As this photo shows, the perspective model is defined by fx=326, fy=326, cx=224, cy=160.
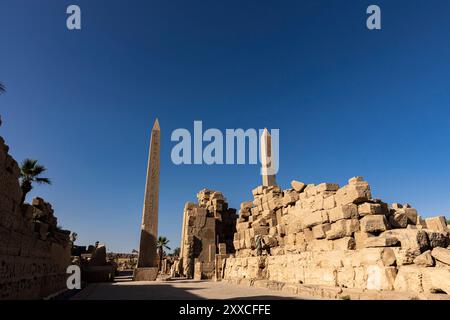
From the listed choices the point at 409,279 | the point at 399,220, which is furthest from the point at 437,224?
the point at 409,279

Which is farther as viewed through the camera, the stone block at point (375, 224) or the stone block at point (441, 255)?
the stone block at point (375, 224)

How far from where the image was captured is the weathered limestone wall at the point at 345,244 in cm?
539

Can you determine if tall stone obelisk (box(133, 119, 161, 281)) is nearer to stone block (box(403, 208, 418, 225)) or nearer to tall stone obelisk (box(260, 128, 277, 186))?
tall stone obelisk (box(260, 128, 277, 186))

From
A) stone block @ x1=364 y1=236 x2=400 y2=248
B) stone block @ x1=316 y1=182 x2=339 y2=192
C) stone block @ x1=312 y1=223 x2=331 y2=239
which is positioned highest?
stone block @ x1=316 y1=182 x2=339 y2=192

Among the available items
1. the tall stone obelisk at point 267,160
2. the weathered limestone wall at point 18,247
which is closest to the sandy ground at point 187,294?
the weathered limestone wall at point 18,247

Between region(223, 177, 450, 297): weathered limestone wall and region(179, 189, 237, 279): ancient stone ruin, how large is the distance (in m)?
7.13

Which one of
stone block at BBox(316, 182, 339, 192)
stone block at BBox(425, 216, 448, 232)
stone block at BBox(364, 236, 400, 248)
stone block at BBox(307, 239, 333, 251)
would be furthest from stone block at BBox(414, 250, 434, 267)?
stone block at BBox(316, 182, 339, 192)

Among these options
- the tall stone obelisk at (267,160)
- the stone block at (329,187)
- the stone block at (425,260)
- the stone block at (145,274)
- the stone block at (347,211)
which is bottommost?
the stone block at (145,274)

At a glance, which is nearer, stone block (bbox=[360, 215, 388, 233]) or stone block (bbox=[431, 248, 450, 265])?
stone block (bbox=[431, 248, 450, 265])

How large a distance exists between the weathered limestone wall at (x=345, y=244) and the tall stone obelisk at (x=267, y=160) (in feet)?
18.6

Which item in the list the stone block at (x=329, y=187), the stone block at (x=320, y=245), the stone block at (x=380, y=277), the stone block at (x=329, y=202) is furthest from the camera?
the stone block at (x=329, y=187)

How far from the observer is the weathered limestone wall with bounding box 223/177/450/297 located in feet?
17.7

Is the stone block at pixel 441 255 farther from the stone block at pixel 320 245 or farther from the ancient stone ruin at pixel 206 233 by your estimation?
the ancient stone ruin at pixel 206 233
